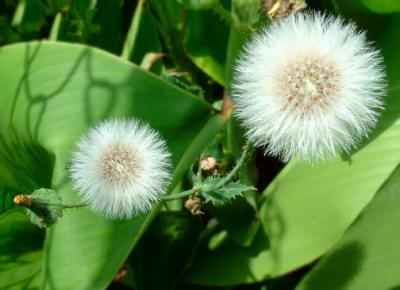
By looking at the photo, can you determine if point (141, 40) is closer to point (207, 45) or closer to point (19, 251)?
point (207, 45)

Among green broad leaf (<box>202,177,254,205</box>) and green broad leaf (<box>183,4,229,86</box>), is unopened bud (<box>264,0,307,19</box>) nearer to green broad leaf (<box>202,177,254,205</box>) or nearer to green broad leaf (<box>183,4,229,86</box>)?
green broad leaf (<box>202,177,254,205</box>)

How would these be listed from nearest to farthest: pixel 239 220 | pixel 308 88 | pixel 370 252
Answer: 1. pixel 308 88
2. pixel 370 252
3. pixel 239 220

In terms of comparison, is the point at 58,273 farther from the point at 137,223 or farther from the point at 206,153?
the point at 206,153

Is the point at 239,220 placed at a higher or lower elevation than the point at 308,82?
lower

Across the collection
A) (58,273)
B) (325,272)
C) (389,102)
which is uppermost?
(389,102)

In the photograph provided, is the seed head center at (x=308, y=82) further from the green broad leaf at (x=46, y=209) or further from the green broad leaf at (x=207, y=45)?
the green broad leaf at (x=207, y=45)

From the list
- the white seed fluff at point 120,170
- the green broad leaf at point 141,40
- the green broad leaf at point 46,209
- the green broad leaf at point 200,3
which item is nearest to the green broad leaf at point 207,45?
the green broad leaf at point 141,40

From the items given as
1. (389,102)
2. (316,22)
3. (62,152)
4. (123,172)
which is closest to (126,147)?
(123,172)

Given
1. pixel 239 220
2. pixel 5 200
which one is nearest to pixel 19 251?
pixel 5 200
